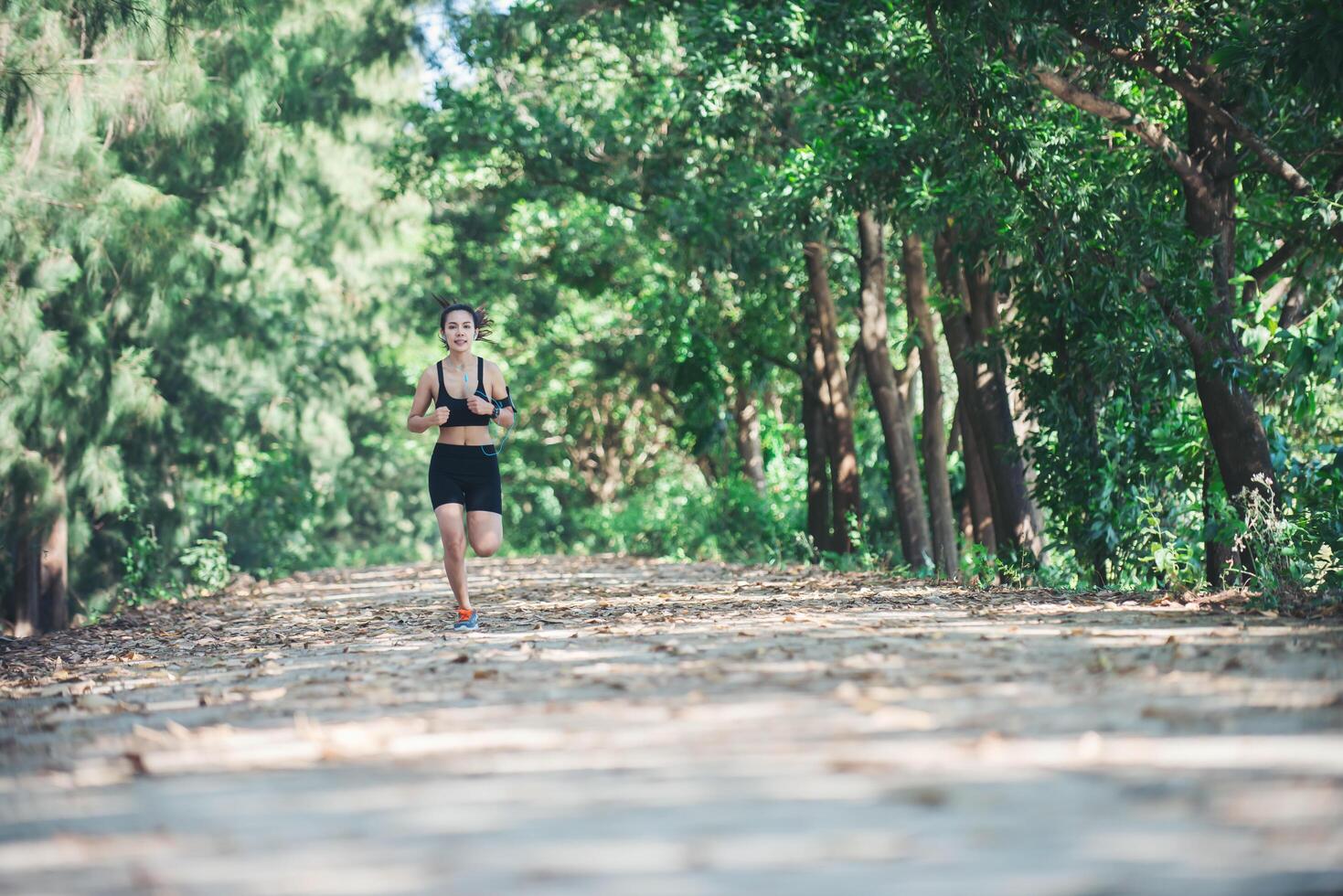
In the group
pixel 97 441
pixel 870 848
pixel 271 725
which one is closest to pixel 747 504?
pixel 97 441

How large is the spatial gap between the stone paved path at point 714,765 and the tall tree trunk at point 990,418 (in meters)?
7.04

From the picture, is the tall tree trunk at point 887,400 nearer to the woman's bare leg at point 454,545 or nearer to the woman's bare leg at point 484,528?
the woman's bare leg at point 484,528

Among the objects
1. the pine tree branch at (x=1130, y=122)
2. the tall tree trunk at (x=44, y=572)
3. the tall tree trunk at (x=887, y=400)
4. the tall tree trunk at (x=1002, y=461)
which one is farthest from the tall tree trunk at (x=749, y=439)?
the pine tree branch at (x=1130, y=122)

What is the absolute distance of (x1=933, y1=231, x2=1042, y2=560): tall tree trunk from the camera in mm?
15336

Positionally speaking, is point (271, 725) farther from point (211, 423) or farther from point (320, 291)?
point (320, 291)

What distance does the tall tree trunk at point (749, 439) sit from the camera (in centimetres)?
2870

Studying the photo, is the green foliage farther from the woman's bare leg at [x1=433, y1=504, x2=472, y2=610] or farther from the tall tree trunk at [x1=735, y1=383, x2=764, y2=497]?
the tall tree trunk at [x1=735, y1=383, x2=764, y2=497]

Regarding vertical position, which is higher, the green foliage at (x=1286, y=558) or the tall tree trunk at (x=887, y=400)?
the tall tree trunk at (x=887, y=400)

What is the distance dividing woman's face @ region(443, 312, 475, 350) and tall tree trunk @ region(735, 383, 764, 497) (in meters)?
18.9

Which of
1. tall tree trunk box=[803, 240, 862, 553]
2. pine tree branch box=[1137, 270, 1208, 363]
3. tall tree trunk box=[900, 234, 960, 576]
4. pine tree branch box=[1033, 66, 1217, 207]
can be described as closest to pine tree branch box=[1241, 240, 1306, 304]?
pine tree branch box=[1033, 66, 1217, 207]

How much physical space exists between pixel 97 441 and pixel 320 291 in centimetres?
1514

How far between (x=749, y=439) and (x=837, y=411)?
29.7 ft

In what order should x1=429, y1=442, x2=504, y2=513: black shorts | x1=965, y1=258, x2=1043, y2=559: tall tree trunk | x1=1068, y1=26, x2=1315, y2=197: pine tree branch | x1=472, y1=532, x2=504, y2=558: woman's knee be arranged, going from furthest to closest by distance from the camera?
1. x1=965, y1=258, x2=1043, y2=559: tall tree trunk
2. x1=1068, y1=26, x2=1315, y2=197: pine tree branch
3. x1=472, y1=532, x2=504, y2=558: woman's knee
4. x1=429, y1=442, x2=504, y2=513: black shorts

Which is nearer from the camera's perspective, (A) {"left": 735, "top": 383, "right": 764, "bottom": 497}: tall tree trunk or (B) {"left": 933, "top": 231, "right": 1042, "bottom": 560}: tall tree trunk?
(B) {"left": 933, "top": 231, "right": 1042, "bottom": 560}: tall tree trunk
